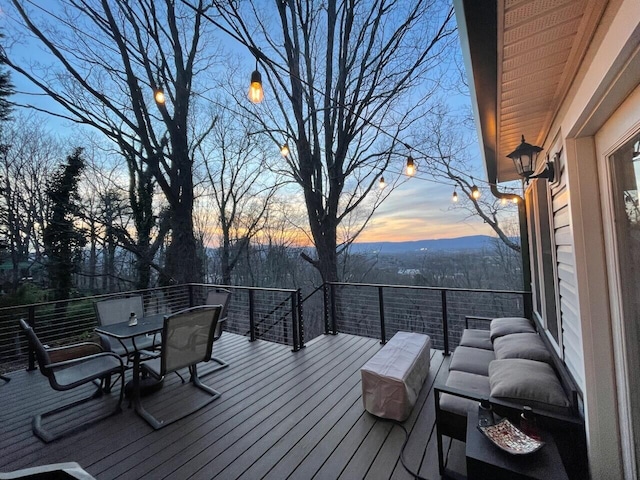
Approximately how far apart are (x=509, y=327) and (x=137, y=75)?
915 cm

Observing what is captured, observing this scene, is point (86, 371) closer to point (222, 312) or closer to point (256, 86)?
point (222, 312)

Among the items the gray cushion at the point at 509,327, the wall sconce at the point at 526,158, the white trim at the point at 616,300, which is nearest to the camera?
the white trim at the point at 616,300

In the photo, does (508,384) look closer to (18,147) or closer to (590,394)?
(590,394)

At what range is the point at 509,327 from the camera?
2.92 metres

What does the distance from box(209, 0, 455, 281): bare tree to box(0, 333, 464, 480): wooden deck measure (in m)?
4.62

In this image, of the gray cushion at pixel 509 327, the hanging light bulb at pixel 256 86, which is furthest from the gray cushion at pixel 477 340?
the hanging light bulb at pixel 256 86

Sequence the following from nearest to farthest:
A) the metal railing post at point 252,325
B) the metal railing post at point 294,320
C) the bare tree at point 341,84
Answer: the metal railing post at point 294,320 < the metal railing post at point 252,325 < the bare tree at point 341,84

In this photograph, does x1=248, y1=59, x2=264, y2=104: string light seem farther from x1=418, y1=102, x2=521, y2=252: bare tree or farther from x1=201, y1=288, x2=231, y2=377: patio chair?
x1=418, y1=102, x2=521, y2=252: bare tree

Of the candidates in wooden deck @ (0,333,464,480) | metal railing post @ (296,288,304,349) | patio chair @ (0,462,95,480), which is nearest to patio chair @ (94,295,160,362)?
wooden deck @ (0,333,464,480)

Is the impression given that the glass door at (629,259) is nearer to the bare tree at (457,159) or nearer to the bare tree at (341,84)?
the bare tree at (341,84)

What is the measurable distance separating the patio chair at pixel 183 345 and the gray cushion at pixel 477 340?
2697mm

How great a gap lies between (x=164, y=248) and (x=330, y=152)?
19.4ft

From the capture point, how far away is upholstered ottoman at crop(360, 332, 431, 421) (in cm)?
226

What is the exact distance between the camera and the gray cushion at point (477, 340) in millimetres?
2928
